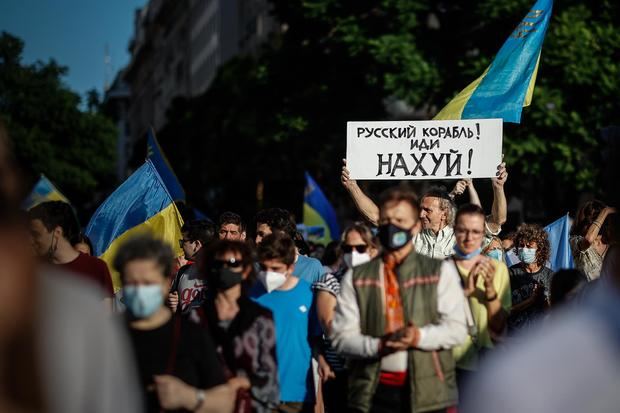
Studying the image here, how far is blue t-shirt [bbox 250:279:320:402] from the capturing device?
6.73 m

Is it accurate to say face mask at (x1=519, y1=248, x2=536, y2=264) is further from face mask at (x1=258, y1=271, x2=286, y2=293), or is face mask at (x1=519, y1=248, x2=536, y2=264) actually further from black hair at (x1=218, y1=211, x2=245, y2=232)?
face mask at (x1=258, y1=271, x2=286, y2=293)

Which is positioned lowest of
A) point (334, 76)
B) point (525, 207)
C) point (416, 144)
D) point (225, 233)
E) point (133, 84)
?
point (225, 233)

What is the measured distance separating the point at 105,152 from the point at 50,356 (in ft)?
201

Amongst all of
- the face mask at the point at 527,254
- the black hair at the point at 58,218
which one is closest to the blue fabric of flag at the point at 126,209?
the black hair at the point at 58,218

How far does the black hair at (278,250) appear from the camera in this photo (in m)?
6.83

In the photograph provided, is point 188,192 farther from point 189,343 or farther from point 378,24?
point 189,343

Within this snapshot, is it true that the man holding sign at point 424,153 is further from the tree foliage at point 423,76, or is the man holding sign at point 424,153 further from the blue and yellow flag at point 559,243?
the tree foliage at point 423,76

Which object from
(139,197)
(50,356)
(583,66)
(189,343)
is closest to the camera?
(50,356)

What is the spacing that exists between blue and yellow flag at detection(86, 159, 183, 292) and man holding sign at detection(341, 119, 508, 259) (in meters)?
2.09

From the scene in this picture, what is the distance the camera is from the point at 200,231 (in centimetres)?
949

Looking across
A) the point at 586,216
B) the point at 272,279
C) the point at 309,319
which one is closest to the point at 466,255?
the point at 309,319

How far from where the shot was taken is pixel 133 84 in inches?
6348

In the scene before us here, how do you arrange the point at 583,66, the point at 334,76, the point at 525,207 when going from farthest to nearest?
the point at 525,207 → the point at 334,76 → the point at 583,66

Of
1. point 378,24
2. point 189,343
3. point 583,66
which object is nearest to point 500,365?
point 189,343
